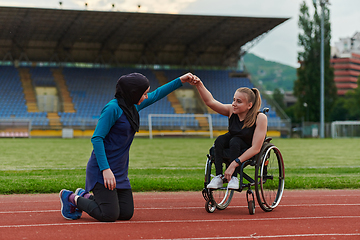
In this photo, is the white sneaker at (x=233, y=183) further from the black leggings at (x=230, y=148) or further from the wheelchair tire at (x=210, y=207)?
the wheelchair tire at (x=210, y=207)

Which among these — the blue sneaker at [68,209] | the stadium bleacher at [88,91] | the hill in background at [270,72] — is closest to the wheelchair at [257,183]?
the blue sneaker at [68,209]

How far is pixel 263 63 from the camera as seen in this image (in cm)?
19125

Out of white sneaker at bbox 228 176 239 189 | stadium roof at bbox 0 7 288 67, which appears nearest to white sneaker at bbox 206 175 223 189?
white sneaker at bbox 228 176 239 189

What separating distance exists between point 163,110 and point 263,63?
160874 millimetres

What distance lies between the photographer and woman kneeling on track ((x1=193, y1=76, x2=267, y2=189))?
4.75 m

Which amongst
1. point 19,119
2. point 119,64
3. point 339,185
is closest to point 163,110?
point 119,64

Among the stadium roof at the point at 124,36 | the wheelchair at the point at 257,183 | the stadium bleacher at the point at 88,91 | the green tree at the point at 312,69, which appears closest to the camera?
the wheelchair at the point at 257,183

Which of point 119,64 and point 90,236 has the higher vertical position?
point 119,64

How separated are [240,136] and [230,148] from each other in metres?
0.19

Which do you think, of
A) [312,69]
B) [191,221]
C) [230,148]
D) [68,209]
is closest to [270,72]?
[312,69]

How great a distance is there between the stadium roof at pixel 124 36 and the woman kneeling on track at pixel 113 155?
1110 inches

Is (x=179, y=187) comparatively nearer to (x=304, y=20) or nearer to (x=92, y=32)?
(x=92, y=32)

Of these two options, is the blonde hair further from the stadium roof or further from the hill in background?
the hill in background

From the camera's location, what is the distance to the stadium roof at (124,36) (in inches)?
1280
